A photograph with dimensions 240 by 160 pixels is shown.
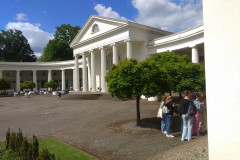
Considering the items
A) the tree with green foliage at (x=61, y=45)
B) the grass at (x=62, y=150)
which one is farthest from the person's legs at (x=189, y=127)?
the tree with green foliage at (x=61, y=45)

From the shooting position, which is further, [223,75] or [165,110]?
[165,110]

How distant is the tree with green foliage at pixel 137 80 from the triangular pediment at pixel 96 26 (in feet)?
60.1

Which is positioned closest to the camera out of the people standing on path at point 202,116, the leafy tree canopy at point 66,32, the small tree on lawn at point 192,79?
the people standing on path at point 202,116

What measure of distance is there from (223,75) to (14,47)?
69.7m

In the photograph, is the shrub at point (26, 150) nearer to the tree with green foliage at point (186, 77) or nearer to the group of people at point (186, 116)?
the group of people at point (186, 116)

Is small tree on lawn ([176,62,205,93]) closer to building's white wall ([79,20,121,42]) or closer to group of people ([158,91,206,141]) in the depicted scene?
group of people ([158,91,206,141])

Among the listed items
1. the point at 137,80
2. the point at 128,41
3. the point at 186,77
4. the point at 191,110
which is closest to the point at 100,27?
the point at 128,41

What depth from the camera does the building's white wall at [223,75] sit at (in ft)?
10.00

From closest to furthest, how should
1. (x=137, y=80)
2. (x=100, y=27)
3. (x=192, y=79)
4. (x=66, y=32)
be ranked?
1. (x=137, y=80)
2. (x=192, y=79)
3. (x=100, y=27)
4. (x=66, y=32)

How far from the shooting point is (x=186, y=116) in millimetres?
6684

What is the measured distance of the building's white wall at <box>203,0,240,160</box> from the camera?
10.00ft

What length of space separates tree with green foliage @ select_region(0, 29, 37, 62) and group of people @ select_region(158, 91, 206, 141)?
213ft

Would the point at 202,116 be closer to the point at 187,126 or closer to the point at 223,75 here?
the point at 187,126

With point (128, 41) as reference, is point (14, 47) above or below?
above
